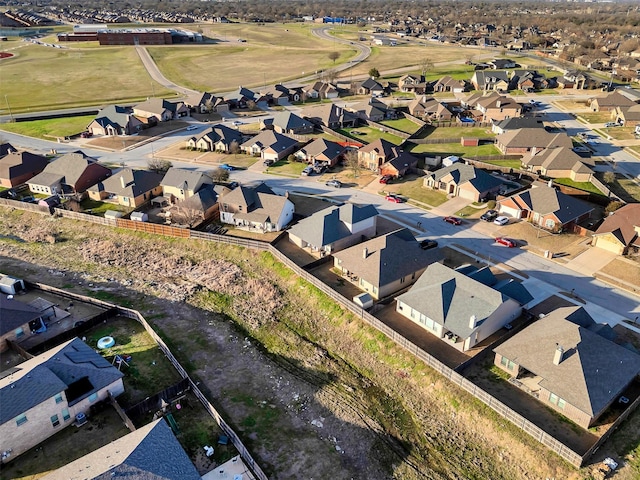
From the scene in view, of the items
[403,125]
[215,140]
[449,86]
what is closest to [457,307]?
[215,140]

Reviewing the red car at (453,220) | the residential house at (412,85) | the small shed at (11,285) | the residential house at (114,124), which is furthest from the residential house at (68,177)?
the residential house at (412,85)

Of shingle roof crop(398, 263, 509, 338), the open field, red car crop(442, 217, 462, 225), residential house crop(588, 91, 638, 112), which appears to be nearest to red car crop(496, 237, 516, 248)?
→ red car crop(442, 217, 462, 225)

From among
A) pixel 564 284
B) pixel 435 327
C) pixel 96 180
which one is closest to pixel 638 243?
pixel 564 284

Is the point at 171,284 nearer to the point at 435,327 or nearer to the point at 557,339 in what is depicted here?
the point at 435,327

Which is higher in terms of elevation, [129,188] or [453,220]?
[129,188]

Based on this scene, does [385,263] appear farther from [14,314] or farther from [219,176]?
[219,176]
